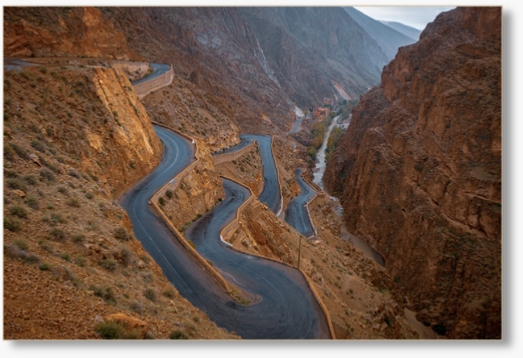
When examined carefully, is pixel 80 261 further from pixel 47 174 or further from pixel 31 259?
pixel 47 174

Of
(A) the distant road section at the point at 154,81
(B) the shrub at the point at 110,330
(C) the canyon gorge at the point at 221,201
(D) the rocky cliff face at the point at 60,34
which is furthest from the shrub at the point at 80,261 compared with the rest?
(A) the distant road section at the point at 154,81

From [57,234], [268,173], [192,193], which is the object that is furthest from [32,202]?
[268,173]

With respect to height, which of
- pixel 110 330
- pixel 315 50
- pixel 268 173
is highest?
pixel 315 50

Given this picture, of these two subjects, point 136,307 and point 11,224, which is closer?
point 136,307

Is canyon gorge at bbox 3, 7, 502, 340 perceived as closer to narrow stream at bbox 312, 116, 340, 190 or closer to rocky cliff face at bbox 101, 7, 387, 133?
rocky cliff face at bbox 101, 7, 387, 133

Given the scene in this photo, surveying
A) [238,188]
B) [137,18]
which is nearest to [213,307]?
[238,188]

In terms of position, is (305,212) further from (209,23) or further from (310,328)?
(209,23)

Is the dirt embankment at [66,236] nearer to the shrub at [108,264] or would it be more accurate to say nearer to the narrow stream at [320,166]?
the shrub at [108,264]
